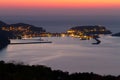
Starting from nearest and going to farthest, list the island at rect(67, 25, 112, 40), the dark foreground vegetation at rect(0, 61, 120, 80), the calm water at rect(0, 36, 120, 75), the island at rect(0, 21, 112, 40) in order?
the dark foreground vegetation at rect(0, 61, 120, 80) → the calm water at rect(0, 36, 120, 75) → the island at rect(0, 21, 112, 40) → the island at rect(67, 25, 112, 40)

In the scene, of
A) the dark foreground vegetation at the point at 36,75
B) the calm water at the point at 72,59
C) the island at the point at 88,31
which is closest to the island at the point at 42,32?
the island at the point at 88,31

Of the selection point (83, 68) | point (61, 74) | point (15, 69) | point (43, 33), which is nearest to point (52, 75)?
point (61, 74)

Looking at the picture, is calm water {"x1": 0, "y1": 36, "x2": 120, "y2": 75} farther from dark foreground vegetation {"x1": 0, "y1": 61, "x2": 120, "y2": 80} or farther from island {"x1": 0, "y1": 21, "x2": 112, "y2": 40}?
island {"x1": 0, "y1": 21, "x2": 112, "y2": 40}

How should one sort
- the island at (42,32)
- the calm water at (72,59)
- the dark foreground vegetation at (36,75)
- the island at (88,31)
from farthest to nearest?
the island at (88,31) → the island at (42,32) → the calm water at (72,59) → the dark foreground vegetation at (36,75)

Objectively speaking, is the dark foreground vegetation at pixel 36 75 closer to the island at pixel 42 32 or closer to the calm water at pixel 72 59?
the calm water at pixel 72 59

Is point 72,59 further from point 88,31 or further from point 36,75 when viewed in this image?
point 88,31

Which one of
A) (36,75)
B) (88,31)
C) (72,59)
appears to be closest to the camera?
(36,75)

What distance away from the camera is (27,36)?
41.7 metres

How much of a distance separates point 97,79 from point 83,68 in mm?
9278

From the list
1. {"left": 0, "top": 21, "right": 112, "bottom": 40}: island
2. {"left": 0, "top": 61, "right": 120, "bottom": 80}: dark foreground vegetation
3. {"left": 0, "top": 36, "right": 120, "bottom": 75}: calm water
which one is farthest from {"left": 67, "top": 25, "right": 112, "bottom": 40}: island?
{"left": 0, "top": 61, "right": 120, "bottom": 80}: dark foreground vegetation

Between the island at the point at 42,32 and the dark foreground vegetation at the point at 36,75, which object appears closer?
the dark foreground vegetation at the point at 36,75

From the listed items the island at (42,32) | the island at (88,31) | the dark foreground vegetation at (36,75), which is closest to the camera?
the dark foreground vegetation at (36,75)

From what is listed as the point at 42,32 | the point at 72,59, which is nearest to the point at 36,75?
the point at 72,59

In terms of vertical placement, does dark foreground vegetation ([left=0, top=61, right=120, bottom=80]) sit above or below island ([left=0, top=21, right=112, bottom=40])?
above
